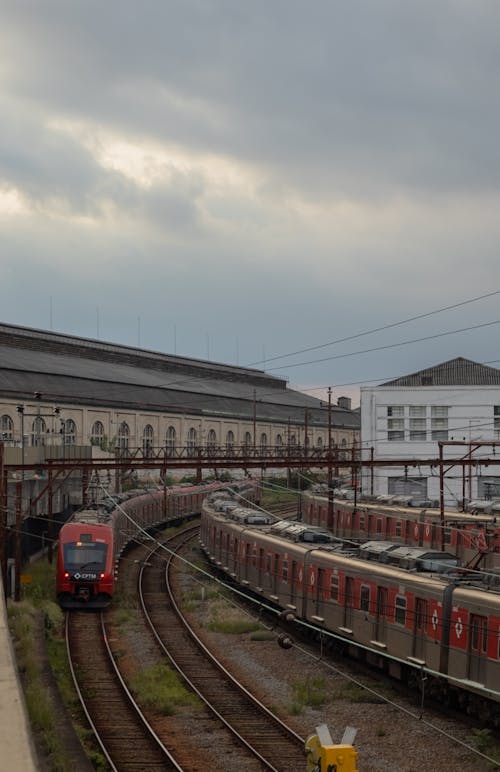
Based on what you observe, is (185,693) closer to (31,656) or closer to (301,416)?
(31,656)

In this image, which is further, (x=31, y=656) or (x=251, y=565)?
(x=251, y=565)

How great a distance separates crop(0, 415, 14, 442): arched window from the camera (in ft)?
259

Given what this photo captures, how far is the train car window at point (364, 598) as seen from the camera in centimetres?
2580

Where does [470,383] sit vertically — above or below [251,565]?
above

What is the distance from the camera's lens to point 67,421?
289ft

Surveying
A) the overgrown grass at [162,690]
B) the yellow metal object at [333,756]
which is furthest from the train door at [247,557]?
the yellow metal object at [333,756]

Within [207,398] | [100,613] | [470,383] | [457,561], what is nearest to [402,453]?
[470,383]

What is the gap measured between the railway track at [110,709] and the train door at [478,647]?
21.5 ft

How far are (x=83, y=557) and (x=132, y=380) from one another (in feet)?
240

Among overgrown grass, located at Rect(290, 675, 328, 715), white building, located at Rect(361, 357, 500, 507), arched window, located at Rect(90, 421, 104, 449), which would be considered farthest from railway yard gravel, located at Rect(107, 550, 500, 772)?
arched window, located at Rect(90, 421, 104, 449)

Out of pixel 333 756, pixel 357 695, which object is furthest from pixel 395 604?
pixel 333 756

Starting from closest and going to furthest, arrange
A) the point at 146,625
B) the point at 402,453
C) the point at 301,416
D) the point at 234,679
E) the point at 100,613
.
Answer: the point at 234,679
the point at 146,625
the point at 100,613
the point at 402,453
the point at 301,416

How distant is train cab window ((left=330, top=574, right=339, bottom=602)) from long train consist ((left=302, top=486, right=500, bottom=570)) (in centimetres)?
438

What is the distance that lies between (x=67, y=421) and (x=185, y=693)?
65.9m
